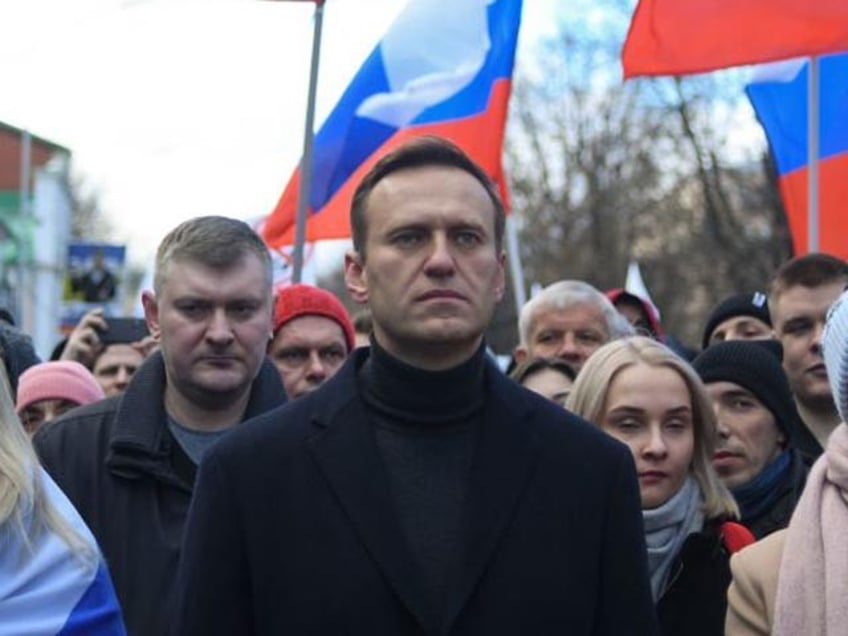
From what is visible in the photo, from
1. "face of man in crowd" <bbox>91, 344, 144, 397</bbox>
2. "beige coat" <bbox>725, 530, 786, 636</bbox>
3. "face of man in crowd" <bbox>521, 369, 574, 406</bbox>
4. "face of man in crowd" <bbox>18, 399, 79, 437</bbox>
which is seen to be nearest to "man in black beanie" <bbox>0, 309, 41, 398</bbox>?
"face of man in crowd" <bbox>18, 399, 79, 437</bbox>

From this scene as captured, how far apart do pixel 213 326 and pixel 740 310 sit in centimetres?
292

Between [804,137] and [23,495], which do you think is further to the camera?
[804,137]

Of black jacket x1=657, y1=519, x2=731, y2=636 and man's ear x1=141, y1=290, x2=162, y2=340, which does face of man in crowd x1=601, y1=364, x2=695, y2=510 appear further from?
man's ear x1=141, y1=290, x2=162, y2=340

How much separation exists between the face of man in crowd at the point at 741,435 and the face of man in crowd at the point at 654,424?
0.57 metres

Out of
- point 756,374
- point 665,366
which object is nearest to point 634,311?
point 756,374

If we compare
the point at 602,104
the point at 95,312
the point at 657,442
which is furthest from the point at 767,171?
the point at 657,442

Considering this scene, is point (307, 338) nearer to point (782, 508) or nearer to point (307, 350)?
point (307, 350)

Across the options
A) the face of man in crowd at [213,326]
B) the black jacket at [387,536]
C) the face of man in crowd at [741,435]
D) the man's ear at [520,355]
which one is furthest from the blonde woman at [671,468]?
the man's ear at [520,355]

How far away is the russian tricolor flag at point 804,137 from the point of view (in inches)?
345

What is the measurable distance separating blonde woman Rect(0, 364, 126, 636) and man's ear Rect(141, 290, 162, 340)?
4.79 ft

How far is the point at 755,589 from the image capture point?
12.4 feet

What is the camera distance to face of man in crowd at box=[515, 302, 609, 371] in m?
6.60

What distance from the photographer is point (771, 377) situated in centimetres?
555

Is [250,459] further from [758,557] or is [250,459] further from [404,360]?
[758,557]
